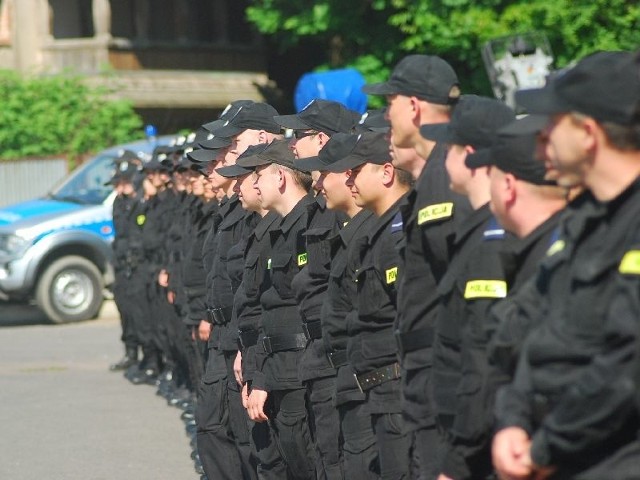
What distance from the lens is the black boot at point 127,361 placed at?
15.4 meters

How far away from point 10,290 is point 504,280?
15.1 meters

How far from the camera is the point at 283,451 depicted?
7723 millimetres

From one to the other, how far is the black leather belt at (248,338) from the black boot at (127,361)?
285 inches

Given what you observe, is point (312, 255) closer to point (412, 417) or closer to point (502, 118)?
point (412, 417)

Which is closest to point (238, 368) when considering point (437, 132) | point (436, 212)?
point (436, 212)

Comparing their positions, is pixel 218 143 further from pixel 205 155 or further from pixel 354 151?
pixel 354 151

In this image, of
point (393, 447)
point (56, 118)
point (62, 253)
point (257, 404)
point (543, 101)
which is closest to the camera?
point (543, 101)

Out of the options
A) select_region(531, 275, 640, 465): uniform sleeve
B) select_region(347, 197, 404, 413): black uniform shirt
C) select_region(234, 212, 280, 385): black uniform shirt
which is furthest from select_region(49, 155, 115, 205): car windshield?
select_region(531, 275, 640, 465): uniform sleeve

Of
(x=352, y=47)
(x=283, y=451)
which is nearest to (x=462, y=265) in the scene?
(x=283, y=451)

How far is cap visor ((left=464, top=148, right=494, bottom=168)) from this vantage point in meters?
4.71

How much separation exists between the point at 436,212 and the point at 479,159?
1.65 ft

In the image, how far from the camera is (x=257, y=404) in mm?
7711

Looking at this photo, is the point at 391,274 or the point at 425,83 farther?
the point at 391,274

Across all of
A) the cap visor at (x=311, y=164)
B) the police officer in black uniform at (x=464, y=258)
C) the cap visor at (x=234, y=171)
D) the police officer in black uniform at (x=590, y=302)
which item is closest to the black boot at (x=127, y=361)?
the cap visor at (x=234, y=171)
